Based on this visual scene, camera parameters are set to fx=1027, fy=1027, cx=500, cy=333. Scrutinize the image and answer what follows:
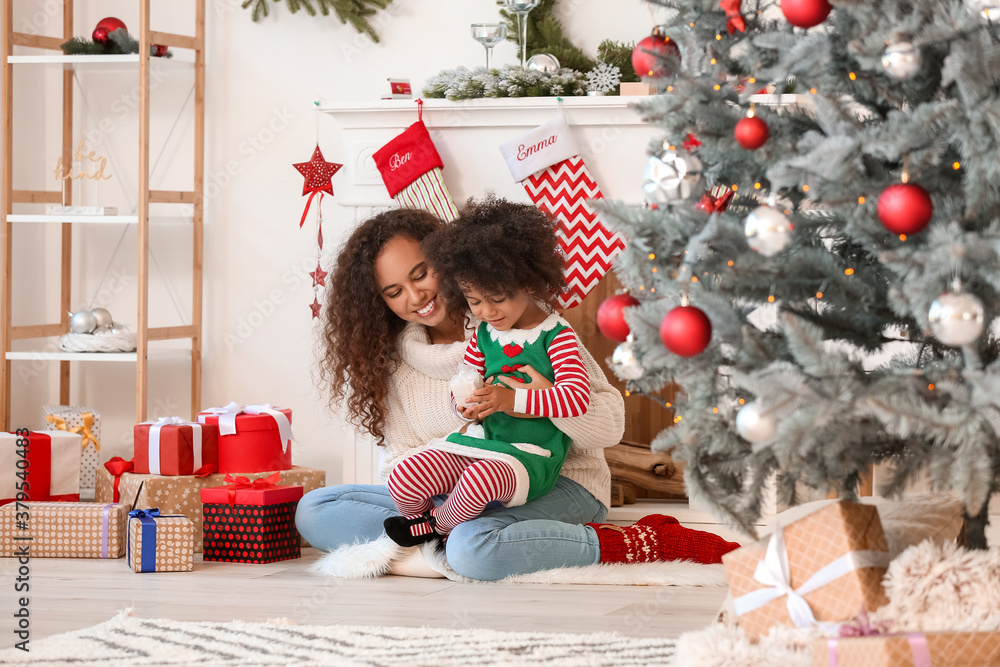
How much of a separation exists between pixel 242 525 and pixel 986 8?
1.81 m

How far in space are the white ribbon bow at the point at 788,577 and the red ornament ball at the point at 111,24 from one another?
104 inches

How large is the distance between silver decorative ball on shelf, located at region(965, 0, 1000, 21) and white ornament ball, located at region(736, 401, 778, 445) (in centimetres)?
50

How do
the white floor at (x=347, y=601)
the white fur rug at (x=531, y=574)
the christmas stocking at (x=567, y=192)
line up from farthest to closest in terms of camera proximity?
the christmas stocking at (x=567, y=192)
the white fur rug at (x=531, y=574)
the white floor at (x=347, y=601)

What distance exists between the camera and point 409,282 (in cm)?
231

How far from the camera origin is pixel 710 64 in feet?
4.48

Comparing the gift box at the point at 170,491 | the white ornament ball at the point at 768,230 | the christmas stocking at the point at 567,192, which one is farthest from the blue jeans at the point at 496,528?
the white ornament ball at the point at 768,230

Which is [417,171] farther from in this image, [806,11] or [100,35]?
[806,11]

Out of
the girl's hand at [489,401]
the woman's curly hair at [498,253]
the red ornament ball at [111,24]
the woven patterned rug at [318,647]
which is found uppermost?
the red ornament ball at [111,24]

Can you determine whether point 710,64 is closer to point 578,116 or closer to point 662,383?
point 662,383

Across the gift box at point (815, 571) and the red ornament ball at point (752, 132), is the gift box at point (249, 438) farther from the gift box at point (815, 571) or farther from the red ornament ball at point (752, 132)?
the red ornament ball at point (752, 132)

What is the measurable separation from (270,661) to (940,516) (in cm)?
95

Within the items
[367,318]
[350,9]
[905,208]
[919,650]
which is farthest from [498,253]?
[350,9]

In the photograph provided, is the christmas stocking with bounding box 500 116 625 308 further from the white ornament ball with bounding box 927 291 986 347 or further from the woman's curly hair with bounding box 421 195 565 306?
the white ornament ball with bounding box 927 291 986 347

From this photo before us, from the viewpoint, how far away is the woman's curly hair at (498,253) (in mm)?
2082
